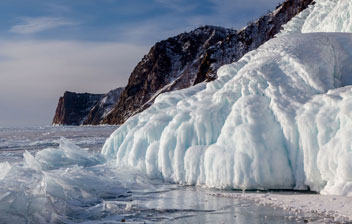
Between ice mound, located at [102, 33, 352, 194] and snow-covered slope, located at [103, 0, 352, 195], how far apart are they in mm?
20

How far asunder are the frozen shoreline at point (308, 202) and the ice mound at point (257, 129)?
14.3 inches

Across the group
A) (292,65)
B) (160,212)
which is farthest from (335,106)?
(160,212)

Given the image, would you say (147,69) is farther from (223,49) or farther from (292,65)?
(292,65)

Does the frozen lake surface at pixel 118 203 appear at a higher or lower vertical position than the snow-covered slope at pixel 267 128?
lower

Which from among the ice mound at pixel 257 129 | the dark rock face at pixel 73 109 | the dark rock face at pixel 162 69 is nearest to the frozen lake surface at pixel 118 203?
the ice mound at pixel 257 129

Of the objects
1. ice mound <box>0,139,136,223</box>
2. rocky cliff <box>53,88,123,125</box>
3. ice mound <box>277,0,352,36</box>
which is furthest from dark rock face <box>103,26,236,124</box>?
ice mound <box>0,139,136,223</box>

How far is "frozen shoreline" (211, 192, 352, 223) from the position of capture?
220 inches

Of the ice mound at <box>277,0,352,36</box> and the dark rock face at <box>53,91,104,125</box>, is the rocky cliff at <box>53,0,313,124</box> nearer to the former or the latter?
the dark rock face at <box>53,91,104,125</box>

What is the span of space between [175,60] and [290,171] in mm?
118164

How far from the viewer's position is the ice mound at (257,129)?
7.63 metres

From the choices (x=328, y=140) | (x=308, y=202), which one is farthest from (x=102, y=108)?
(x=308, y=202)

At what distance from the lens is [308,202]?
640cm

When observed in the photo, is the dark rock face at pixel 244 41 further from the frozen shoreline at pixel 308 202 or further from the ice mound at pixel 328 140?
the frozen shoreline at pixel 308 202

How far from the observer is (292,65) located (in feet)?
30.9
